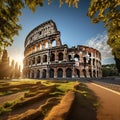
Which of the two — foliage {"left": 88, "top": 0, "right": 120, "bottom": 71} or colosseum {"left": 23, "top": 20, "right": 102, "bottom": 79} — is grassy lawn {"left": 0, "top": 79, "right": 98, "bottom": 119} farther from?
colosseum {"left": 23, "top": 20, "right": 102, "bottom": 79}

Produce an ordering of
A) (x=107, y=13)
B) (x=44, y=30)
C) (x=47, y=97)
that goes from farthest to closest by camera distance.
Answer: (x=44, y=30) < (x=47, y=97) < (x=107, y=13)

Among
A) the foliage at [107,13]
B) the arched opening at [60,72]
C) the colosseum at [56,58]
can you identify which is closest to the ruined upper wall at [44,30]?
the colosseum at [56,58]

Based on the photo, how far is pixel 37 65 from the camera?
4016 centimetres

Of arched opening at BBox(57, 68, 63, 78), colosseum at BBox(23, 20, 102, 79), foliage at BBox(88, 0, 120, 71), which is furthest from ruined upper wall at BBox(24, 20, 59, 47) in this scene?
foliage at BBox(88, 0, 120, 71)

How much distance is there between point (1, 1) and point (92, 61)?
36794 millimetres

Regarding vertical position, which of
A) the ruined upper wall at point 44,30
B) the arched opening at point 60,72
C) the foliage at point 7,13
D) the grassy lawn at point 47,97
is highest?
the ruined upper wall at point 44,30

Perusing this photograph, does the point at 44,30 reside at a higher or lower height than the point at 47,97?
higher

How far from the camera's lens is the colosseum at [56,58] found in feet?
117

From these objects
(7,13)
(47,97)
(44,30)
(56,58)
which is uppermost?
(44,30)

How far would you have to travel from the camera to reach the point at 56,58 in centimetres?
3697

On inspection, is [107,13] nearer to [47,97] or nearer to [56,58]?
[47,97]

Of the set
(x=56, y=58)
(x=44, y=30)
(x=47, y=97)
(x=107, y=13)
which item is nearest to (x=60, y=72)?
(x=56, y=58)

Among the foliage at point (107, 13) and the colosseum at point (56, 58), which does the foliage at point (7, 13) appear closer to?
the foliage at point (107, 13)

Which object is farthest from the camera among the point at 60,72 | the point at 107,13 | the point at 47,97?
the point at 60,72
